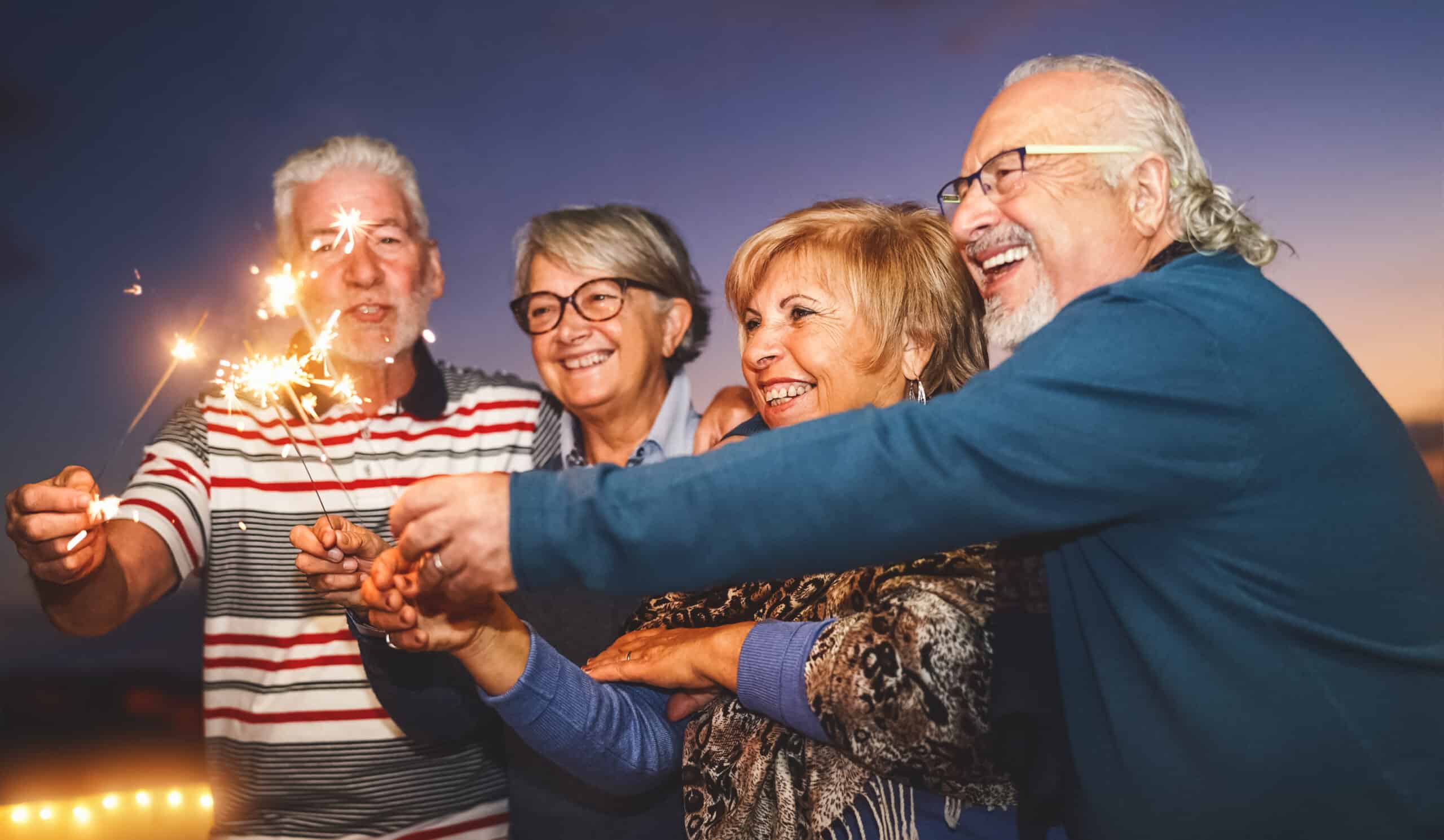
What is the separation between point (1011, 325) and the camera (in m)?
1.82

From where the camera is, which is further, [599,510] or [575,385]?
[575,385]

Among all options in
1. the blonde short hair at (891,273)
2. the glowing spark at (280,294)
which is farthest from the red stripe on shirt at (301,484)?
the blonde short hair at (891,273)

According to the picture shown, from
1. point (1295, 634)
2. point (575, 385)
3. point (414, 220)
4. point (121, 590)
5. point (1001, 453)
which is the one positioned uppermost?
point (414, 220)

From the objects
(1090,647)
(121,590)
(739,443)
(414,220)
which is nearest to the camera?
(739,443)

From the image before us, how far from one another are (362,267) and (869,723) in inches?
105

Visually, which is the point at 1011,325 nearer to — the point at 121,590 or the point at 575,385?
the point at 575,385

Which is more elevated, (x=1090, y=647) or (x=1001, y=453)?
(x=1001, y=453)

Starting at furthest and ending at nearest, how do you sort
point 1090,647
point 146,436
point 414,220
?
point 414,220
point 146,436
point 1090,647

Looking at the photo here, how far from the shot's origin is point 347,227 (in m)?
3.24

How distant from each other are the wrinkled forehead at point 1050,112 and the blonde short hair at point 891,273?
1.38ft

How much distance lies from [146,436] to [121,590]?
0.64 m

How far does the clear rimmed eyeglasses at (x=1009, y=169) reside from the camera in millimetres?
1738

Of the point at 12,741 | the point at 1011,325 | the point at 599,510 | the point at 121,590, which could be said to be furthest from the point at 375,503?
→ the point at 12,741

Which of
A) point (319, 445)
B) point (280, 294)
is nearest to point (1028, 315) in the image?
point (319, 445)
